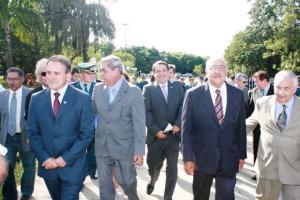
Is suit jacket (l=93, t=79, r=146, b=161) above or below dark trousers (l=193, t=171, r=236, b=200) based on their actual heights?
above

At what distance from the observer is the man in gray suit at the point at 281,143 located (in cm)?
432

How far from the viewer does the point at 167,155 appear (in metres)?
6.20

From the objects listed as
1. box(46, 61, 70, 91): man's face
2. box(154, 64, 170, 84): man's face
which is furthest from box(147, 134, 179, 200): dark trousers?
box(46, 61, 70, 91): man's face

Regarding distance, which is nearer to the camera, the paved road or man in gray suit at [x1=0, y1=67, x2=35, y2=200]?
man in gray suit at [x1=0, y1=67, x2=35, y2=200]

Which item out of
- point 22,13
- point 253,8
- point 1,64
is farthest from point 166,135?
point 253,8

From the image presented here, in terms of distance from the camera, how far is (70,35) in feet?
105

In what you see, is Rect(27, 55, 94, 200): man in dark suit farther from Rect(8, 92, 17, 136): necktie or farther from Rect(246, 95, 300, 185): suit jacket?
Rect(246, 95, 300, 185): suit jacket

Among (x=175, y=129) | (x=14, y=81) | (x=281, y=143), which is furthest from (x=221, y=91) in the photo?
(x=14, y=81)

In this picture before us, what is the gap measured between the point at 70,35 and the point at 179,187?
2668 centimetres

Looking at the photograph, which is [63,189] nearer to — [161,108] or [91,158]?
[161,108]

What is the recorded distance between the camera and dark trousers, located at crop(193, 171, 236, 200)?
4652 millimetres

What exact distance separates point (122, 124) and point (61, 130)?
864 millimetres

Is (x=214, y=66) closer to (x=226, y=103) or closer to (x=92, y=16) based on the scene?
(x=226, y=103)

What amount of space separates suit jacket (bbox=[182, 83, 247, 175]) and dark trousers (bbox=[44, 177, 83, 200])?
123cm
